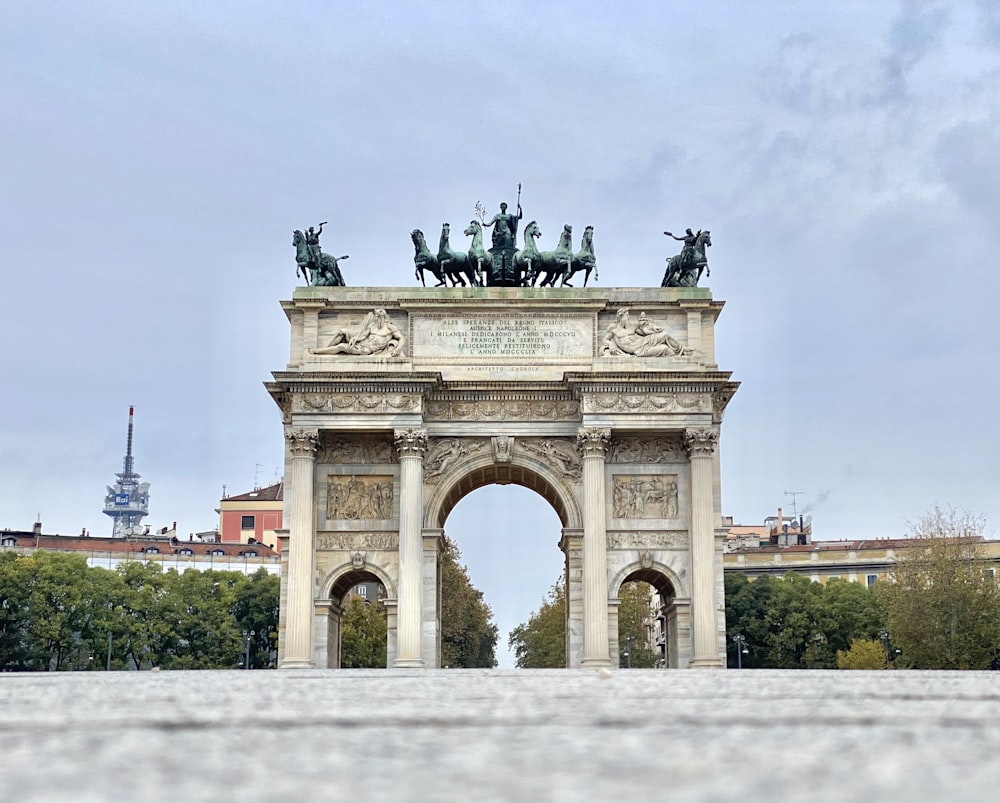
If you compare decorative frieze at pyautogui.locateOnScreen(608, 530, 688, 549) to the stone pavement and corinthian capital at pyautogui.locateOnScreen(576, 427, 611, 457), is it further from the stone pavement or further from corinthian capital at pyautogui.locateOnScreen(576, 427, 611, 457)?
the stone pavement

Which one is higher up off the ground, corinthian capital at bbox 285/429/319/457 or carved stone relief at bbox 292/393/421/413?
carved stone relief at bbox 292/393/421/413

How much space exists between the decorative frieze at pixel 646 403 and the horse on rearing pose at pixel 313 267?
30.4ft

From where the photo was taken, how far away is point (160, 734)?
436cm

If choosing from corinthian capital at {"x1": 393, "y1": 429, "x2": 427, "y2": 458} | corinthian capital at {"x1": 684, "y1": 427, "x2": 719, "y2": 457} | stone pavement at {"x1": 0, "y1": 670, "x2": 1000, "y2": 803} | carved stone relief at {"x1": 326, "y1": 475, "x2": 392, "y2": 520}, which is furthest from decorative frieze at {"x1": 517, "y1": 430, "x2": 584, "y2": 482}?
stone pavement at {"x1": 0, "y1": 670, "x2": 1000, "y2": 803}

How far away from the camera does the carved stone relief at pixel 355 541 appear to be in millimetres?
40375

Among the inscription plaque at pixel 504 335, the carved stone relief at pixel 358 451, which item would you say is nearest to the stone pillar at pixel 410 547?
the carved stone relief at pixel 358 451

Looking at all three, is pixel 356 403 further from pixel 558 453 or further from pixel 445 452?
pixel 558 453

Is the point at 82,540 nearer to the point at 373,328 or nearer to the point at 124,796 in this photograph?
the point at 373,328

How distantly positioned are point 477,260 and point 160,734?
38512 millimetres

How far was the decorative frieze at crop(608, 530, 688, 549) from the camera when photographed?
40.2m

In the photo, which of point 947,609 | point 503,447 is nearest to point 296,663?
point 503,447

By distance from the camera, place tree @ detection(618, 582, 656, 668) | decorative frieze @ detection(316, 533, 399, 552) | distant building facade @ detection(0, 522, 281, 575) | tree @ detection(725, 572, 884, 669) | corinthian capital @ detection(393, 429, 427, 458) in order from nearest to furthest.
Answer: corinthian capital @ detection(393, 429, 427, 458), decorative frieze @ detection(316, 533, 399, 552), tree @ detection(725, 572, 884, 669), tree @ detection(618, 582, 656, 668), distant building facade @ detection(0, 522, 281, 575)

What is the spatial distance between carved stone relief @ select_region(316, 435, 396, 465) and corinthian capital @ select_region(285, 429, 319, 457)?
1.23 metres

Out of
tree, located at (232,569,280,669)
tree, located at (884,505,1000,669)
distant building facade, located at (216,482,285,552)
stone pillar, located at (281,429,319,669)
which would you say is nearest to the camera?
stone pillar, located at (281,429,319,669)
